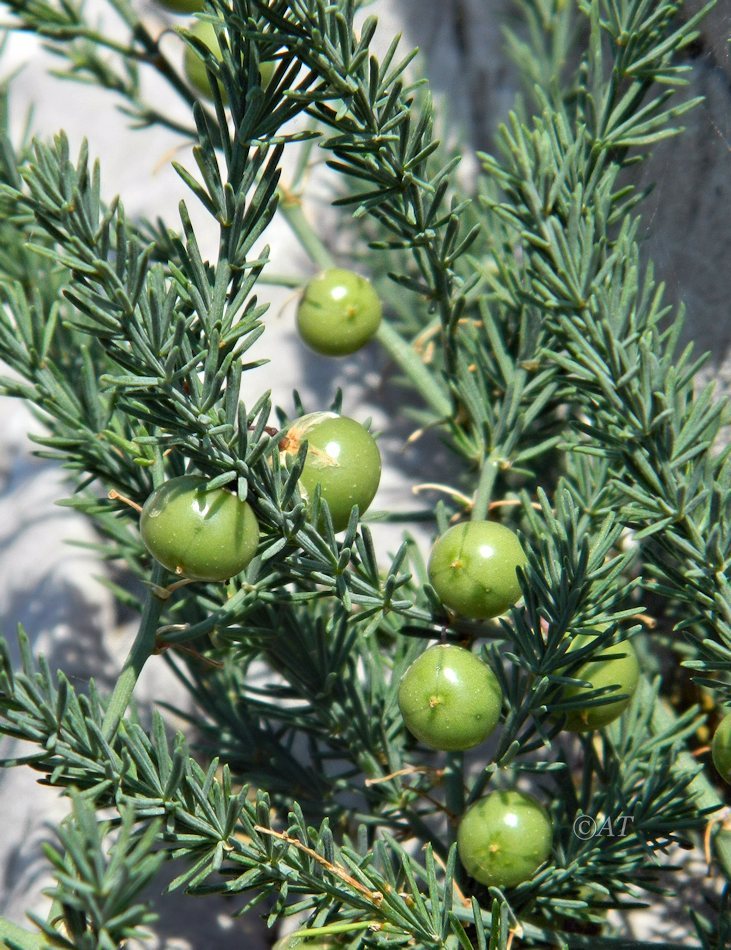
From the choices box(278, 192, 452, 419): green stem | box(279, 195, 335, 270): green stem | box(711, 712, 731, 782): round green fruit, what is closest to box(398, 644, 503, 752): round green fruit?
box(711, 712, 731, 782): round green fruit

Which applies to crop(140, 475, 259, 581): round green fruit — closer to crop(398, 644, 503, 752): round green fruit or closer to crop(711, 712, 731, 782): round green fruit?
crop(398, 644, 503, 752): round green fruit

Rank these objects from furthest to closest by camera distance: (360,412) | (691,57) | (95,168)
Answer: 1. (360,412)
2. (691,57)
3. (95,168)

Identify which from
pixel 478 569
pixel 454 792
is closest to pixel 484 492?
Result: pixel 478 569

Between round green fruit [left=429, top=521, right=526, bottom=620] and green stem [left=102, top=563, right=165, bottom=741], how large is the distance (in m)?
0.18

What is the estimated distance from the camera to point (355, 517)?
19.4 inches

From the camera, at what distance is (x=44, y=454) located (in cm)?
69

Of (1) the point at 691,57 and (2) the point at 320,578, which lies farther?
(1) the point at 691,57

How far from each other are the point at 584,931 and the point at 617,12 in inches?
27.5

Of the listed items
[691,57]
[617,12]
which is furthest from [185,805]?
[691,57]

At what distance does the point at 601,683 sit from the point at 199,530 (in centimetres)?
30

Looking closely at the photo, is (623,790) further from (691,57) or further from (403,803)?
(691,57)

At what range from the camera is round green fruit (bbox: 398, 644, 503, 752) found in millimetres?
542

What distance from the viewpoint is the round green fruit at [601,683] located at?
58 centimetres

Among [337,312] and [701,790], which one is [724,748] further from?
[337,312]
